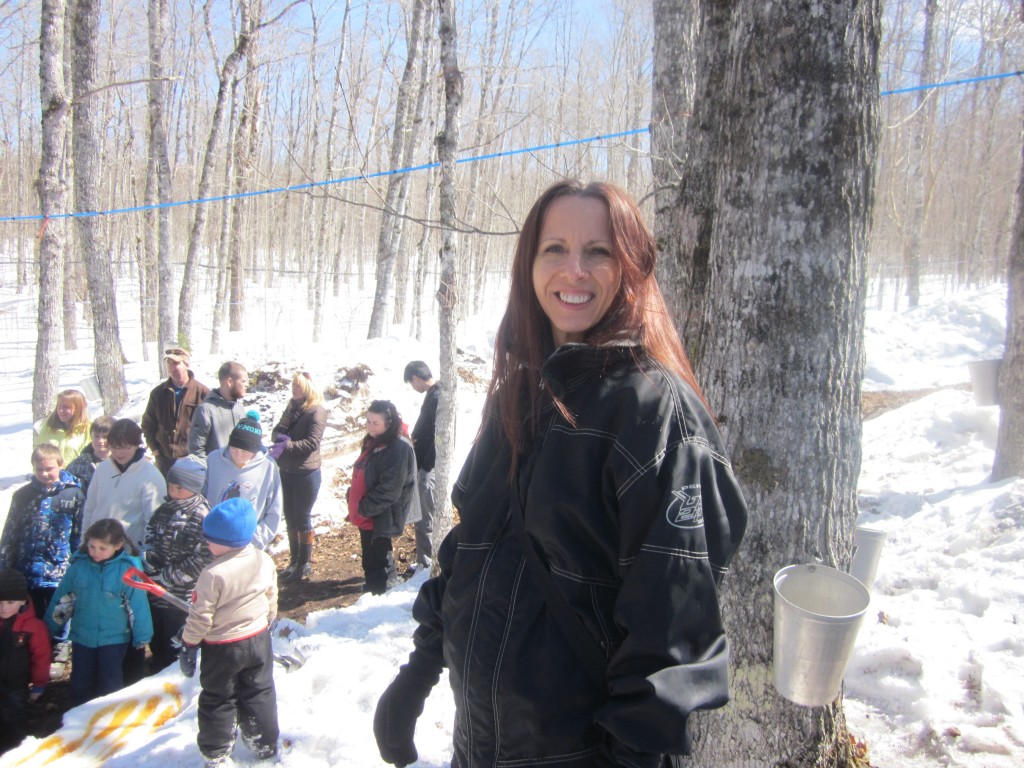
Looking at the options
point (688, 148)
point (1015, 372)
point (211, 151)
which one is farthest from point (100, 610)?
point (211, 151)

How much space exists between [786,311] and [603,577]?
1.28 metres

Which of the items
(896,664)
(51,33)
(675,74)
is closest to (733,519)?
(896,664)

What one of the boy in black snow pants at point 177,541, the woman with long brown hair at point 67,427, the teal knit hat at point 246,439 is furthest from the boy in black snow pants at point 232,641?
the woman with long brown hair at point 67,427

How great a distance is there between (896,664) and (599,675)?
10.2 ft

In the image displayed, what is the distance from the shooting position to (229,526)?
131 inches

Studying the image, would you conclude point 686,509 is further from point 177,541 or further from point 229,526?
point 177,541

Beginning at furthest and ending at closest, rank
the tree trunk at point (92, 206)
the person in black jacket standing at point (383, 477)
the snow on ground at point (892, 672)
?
the tree trunk at point (92, 206)
the person in black jacket standing at point (383, 477)
the snow on ground at point (892, 672)

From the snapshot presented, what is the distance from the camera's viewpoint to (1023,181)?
6.15 meters

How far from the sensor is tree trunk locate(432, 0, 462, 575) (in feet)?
15.8

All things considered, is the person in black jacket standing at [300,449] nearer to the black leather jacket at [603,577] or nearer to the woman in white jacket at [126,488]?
the woman in white jacket at [126,488]

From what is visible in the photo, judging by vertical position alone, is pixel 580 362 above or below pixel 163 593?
above

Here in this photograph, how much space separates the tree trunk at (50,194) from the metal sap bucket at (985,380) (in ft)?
37.5

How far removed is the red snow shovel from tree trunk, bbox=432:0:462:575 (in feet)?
3.96

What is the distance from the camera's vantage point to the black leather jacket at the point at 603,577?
43.8 inches
